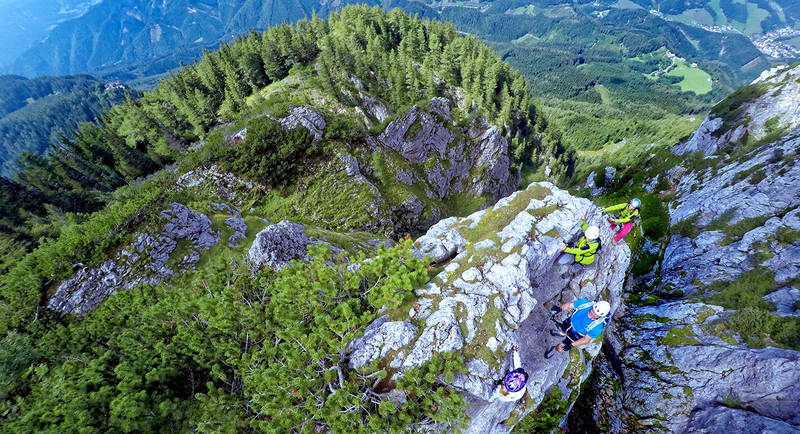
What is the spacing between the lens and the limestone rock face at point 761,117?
38531 mm

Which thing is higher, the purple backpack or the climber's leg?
the purple backpack

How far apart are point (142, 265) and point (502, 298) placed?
69.8ft

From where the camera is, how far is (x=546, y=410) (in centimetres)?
1285

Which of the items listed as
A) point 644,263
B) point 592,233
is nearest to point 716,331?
point 592,233

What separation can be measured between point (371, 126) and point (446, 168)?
1464 centimetres

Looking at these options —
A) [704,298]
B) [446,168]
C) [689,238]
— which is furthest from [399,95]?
[704,298]

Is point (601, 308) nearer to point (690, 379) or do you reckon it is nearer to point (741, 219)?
point (690, 379)

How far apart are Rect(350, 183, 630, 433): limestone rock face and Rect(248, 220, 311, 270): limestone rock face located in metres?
8.65

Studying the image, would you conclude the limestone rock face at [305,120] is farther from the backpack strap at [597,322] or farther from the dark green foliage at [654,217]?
the dark green foliage at [654,217]

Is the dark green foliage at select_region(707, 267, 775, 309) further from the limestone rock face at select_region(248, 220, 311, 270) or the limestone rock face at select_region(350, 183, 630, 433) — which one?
the limestone rock face at select_region(248, 220, 311, 270)

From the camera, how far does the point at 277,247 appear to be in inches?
730

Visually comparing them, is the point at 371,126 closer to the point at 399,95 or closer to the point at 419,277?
the point at 399,95

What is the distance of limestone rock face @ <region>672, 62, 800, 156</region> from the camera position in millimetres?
38531

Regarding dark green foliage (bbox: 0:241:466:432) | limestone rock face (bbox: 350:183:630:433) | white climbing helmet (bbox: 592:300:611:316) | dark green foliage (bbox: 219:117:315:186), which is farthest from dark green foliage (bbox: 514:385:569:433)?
dark green foliage (bbox: 219:117:315:186)
